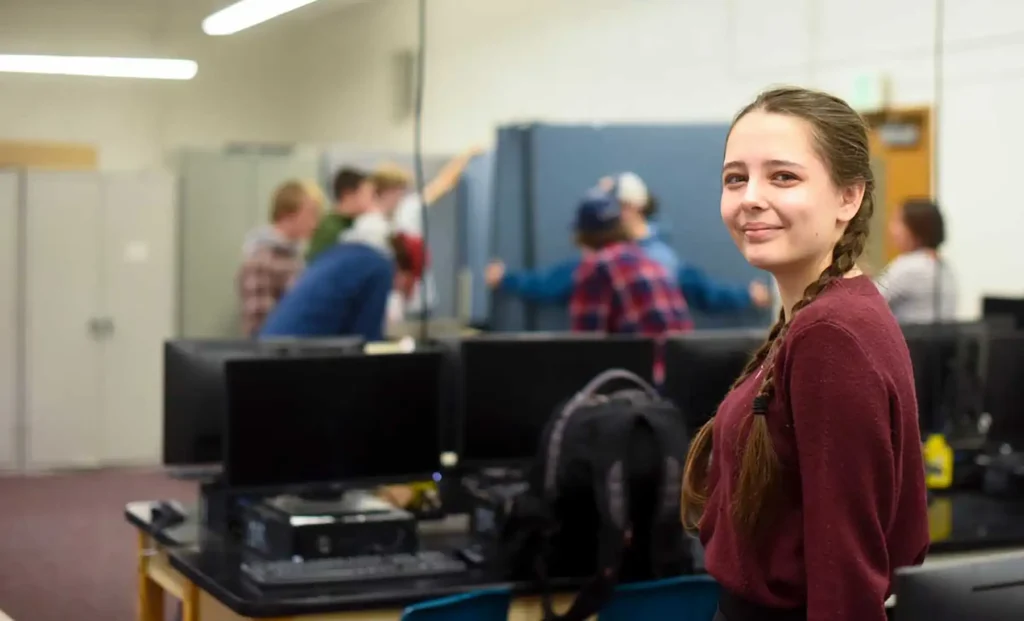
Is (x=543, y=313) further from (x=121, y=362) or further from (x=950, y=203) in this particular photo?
(x=121, y=362)

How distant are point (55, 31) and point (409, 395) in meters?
1.31

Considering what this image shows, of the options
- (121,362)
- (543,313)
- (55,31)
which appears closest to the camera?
(55,31)

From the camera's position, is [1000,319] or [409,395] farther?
[1000,319]

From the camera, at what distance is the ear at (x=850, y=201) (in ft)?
5.19

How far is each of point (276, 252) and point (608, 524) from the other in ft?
5.49

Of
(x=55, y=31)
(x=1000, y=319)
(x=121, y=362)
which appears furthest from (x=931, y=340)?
(x=55, y=31)

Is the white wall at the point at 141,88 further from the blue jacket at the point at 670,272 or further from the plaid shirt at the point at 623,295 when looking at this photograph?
the blue jacket at the point at 670,272

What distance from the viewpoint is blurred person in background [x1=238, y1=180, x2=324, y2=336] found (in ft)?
12.7

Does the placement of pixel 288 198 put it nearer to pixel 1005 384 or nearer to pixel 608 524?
pixel 608 524

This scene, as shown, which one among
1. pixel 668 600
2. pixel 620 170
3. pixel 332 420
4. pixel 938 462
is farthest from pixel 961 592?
pixel 620 170

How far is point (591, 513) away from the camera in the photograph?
9.03 feet

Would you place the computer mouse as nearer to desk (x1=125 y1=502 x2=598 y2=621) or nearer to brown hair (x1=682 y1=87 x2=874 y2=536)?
desk (x1=125 y1=502 x2=598 y2=621)

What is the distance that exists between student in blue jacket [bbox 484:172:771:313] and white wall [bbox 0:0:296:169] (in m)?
1.64

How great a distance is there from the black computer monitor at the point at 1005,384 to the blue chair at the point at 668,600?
1597 millimetres
